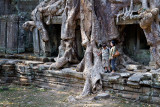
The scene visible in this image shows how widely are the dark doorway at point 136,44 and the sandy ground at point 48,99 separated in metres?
2.56

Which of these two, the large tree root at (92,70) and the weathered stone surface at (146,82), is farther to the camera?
the large tree root at (92,70)

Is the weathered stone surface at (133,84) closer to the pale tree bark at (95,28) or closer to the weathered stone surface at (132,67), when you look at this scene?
the pale tree bark at (95,28)

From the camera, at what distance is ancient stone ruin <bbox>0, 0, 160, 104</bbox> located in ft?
23.8

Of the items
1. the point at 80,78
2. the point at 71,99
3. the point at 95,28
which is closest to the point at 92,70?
the point at 80,78

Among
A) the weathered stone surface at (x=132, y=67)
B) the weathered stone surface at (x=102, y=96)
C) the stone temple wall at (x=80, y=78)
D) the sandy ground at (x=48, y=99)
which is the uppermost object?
the weathered stone surface at (x=132, y=67)

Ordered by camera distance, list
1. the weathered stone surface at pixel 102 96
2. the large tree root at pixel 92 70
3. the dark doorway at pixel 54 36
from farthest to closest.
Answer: the dark doorway at pixel 54 36 → the large tree root at pixel 92 70 → the weathered stone surface at pixel 102 96

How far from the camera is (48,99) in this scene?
A: 7.41 metres

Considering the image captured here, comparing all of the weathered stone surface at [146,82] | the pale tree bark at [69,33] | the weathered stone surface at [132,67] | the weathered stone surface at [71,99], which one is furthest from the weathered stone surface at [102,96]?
the pale tree bark at [69,33]

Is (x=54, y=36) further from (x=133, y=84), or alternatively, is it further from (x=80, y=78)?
(x=133, y=84)

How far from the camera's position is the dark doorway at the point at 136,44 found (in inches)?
350

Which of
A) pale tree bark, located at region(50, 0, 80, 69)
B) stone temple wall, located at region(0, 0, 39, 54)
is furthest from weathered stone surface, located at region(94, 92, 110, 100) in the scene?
stone temple wall, located at region(0, 0, 39, 54)

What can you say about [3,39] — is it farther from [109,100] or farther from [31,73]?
[109,100]

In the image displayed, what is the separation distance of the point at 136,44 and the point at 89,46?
1940 millimetres

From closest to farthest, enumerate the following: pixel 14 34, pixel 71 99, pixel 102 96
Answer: pixel 102 96 < pixel 71 99 < pixel 14 34
